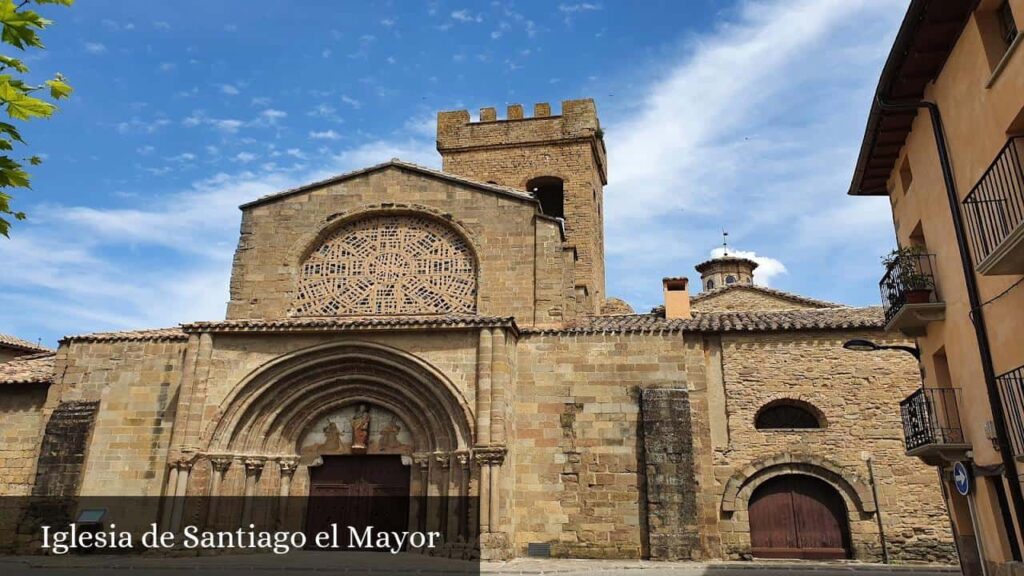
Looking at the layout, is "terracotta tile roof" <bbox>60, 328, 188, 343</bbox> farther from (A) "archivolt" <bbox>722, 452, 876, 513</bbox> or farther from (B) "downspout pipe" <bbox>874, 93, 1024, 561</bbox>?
(B) "downspout pipe" <bbox>874, 93, 1024, 561</bbox>

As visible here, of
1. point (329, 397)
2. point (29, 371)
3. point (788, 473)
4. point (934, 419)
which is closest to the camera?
point (934, 419)

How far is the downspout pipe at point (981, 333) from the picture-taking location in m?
7.86

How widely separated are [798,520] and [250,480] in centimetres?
1127

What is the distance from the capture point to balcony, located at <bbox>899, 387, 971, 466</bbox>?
9453 millimetres

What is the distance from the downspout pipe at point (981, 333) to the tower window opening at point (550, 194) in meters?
17.2

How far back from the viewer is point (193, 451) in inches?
580

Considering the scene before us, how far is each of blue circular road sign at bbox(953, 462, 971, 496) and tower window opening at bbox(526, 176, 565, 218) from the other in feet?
59.4

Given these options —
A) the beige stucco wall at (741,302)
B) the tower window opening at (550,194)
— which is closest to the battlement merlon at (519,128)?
the tower window opening at (550,194)

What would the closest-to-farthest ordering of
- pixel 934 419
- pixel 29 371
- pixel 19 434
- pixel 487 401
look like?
pixel 934 419, pixel 487 401, pixel 19 434, pixel 29 371

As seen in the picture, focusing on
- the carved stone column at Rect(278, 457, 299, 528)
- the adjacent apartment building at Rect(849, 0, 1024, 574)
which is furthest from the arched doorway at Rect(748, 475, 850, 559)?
the carved stone column at Rect(278, 457, 299, 528)

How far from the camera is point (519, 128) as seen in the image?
26.6 m

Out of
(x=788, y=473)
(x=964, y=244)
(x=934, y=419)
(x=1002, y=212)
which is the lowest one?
(x=788, y=473)

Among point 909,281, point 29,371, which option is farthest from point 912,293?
point 29,371

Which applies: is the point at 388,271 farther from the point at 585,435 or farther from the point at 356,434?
the point at 585,435
